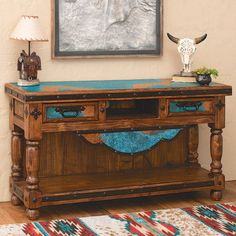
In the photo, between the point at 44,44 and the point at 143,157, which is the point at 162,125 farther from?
the point at 44,44

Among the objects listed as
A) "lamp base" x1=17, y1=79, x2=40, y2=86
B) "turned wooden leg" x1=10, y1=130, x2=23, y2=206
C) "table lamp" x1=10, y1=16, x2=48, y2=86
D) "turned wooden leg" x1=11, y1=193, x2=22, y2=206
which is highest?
"table lamp" x1=10, y1=16, x2=48, y2=86

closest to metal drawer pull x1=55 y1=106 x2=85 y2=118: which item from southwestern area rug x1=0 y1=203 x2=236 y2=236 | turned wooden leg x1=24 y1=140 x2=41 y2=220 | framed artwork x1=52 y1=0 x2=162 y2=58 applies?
turned wooden leg x1=24 y1=140 x2=41 y2=220

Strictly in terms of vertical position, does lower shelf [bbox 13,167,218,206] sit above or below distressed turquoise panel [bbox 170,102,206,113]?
below

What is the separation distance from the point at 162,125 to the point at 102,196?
64cm

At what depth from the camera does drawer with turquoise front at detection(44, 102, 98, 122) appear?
4.36m

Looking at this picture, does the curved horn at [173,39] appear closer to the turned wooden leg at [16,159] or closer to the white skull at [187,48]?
the white skull at [187,48]

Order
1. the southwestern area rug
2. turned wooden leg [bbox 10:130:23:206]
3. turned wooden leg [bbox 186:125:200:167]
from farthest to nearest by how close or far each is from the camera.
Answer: turned wooden leg [bbox 186:125:200:167] < turned wooden leg [bbox 10:130:23:206] < the southwestern area rug

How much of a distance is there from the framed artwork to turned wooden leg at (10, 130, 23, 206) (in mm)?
633

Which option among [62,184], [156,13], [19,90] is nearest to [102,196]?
[62,184]

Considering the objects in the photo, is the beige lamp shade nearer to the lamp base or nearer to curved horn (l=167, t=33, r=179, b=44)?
the lamp base

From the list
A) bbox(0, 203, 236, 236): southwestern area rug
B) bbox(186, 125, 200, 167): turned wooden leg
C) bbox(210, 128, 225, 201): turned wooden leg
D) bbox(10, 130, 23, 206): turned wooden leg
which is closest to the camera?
bbox(0, 203, 236, 236): southwestern area rug

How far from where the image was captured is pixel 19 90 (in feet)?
14.4

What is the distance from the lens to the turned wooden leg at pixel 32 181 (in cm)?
439

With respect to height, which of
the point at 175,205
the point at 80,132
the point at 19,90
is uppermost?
the point at 19,90
